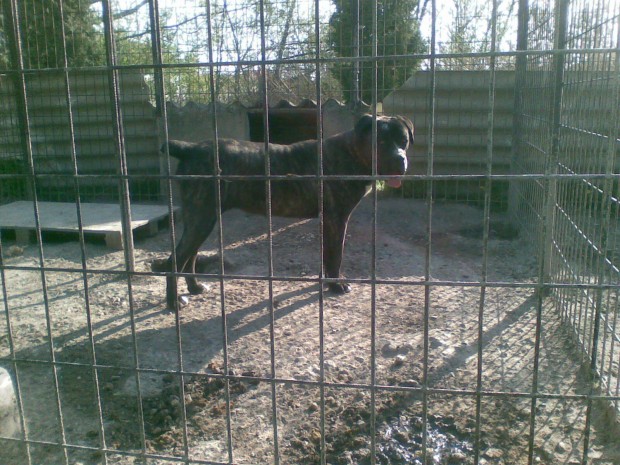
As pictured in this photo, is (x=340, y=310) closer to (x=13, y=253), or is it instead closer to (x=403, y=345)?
(x=403, y=345)

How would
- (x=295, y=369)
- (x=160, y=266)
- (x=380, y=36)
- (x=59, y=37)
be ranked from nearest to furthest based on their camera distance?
1. (x=295, y=369)
2. (x=160, y=266)
3. (x=380, y=36)
4. (x=59, y=37)

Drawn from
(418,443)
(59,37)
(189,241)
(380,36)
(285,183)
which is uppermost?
(59,37)

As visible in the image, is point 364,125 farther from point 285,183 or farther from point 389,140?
point 285,183

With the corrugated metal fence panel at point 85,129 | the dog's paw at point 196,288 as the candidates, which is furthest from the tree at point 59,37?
the dog's paw at point 196,288

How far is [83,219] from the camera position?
7.00m

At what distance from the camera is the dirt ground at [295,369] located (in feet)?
8.70

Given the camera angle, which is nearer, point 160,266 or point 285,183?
point 285,183

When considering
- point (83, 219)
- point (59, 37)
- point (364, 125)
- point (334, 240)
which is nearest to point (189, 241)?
point (334, 240)

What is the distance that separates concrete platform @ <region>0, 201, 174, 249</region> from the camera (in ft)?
21.3

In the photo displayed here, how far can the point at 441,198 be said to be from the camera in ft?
28.7

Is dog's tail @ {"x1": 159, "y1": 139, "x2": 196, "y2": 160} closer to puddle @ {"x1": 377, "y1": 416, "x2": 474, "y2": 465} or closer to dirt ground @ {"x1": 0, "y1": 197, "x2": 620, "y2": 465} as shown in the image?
dirt ground @ {"x1": 0, "y1": 197, "x2": 620, "y2": 465}

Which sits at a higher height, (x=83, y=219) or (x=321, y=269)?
(x=321, y=269)

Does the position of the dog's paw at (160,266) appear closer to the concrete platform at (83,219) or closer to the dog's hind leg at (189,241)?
the dog's hind leg at (189,241)

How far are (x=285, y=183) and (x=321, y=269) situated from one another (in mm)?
3142
